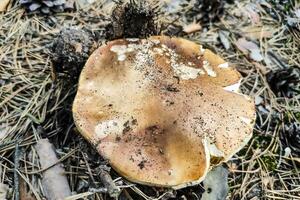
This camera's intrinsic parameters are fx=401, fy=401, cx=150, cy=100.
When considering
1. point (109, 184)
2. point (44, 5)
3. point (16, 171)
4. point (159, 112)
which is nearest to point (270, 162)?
point (159, 112)

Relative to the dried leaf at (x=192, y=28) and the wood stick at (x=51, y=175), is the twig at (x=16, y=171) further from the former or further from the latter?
the dried leaf at (x=192, y=28)

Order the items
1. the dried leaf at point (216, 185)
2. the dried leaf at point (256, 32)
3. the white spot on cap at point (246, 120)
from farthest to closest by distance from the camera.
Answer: the dried leaf at point (256, 32), the dried leaf at point (216, 185), the white spot on cap at point (246, 120)

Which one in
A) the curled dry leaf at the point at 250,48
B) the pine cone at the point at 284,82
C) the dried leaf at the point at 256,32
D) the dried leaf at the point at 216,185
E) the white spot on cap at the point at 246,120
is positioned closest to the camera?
the white spot on cap at the point at 246,120

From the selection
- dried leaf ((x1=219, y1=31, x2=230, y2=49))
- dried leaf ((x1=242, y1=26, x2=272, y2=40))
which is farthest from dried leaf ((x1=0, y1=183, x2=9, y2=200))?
dried leaf ((x1=242, y1=26, x2=272, y2=40))

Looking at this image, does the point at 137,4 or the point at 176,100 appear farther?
the point at 137,4

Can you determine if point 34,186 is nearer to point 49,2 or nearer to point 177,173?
point 177,173

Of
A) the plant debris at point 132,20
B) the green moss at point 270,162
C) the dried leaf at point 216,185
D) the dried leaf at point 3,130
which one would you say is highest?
the plant debris at point 132,20

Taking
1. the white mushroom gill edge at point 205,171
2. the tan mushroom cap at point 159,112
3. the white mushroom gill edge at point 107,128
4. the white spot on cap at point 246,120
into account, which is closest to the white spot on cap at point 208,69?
the tan mushroom cap at point 159,112

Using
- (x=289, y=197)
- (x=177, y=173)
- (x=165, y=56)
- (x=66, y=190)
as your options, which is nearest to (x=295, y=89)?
(x=289, y=197)
